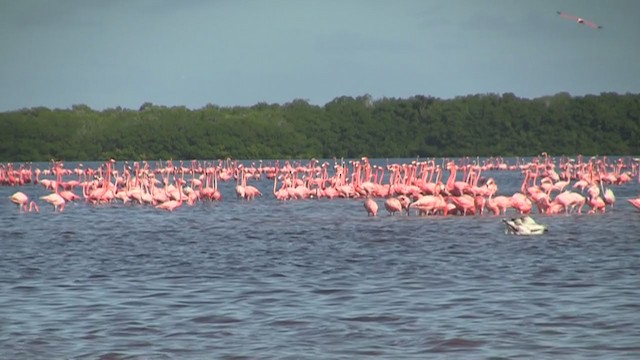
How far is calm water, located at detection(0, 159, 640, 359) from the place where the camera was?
36.9 ft

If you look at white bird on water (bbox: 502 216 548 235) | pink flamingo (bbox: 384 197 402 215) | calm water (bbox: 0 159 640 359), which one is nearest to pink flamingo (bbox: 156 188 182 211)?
calm water (bbox: 0 159 640 359)

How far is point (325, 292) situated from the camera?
14648 millimetres

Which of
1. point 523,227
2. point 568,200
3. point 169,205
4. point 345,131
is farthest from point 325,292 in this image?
point 345,131

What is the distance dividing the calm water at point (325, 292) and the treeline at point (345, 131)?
8747 cm

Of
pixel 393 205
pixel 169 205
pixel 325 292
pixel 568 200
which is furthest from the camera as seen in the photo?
pixel 169 205

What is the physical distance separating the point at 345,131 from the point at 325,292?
105754mm

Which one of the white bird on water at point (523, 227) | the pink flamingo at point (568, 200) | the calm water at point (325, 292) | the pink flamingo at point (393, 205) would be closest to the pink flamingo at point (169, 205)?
the calm water at point (325, 292)

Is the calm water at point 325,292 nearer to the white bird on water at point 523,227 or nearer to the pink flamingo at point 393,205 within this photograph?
the white bird on water at point 523,227

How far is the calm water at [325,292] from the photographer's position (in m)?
11.2

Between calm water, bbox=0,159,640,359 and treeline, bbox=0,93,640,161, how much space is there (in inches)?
3444

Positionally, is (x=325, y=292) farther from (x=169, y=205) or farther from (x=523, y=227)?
(x=169, y=205)

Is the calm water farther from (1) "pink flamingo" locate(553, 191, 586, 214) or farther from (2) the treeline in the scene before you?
(2) the treeline

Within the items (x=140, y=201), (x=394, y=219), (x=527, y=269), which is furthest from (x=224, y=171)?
(x=527, y=269)

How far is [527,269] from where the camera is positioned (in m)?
16.8
